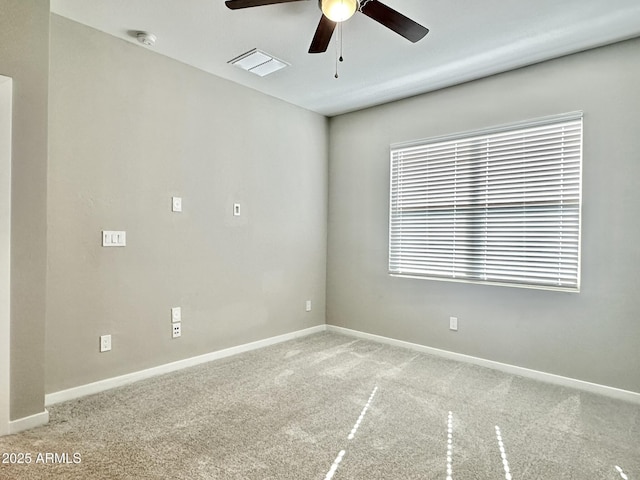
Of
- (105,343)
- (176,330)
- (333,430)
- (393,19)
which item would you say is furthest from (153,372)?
(393,19)

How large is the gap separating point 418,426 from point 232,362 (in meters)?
1.81

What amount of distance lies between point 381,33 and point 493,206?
176 centimetres

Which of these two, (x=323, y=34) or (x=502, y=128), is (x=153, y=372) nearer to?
(x=323, y=34)

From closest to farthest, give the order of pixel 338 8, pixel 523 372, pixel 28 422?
pixel 338 8 → pixel 28 422 → pixel 523 372

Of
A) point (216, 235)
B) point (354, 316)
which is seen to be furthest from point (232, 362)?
point (354, 316)

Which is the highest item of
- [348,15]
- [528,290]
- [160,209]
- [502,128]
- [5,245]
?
[348,15]

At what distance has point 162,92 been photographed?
10.4 ft

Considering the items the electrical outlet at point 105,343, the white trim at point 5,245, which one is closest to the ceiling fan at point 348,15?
the white trim at point 5,245

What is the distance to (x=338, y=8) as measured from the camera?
1.86m

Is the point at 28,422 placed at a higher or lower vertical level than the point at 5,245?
lower

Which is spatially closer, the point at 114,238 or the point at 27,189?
the point at 27,189

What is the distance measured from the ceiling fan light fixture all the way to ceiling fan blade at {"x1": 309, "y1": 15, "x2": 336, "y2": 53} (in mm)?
213

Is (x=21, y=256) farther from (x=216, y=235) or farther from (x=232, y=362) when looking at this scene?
(x=232, y=362)

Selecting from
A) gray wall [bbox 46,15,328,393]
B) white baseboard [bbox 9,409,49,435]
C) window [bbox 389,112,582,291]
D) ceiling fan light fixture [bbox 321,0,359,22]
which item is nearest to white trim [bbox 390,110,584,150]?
window [bbox 389,112,582,291]
